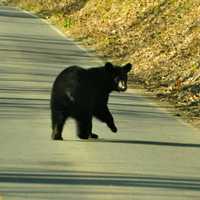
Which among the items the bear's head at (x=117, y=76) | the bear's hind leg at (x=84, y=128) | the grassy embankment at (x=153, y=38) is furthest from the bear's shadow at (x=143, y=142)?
the grassy embankment at (x=153, y=38)

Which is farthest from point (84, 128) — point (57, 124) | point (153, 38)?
point (153, 38)

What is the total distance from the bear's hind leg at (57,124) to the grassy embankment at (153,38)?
11.3ft

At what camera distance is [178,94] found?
16.9 meters

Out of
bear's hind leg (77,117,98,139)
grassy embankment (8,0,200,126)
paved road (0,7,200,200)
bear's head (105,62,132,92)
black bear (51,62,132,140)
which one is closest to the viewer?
paved road (0,7,200,200)

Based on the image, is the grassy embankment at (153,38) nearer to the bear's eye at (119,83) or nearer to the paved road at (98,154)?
the paved road at (98,154)

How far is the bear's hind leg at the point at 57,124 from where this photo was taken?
1159 cm

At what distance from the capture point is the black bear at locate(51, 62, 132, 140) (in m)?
11.5

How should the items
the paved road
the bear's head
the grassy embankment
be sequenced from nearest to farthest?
1. the paved road
2. the bear's head
3. the grassy embankment

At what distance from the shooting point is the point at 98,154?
1106 cm

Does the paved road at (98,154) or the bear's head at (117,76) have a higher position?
the bear's head at (117,76)

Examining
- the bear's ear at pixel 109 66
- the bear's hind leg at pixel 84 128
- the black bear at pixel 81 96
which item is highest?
the bear's ear at pixel 109 66

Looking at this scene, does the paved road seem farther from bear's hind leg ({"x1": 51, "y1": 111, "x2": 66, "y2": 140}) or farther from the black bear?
the black bear

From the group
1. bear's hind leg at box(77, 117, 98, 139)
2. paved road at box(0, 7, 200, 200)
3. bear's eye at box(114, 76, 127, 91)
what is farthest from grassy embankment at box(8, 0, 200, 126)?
bear's hind leg at box(77, 117, 98, 139)

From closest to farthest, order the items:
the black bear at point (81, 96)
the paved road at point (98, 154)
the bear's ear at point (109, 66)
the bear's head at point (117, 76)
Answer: the paved road at point (98, 154) < the black bear at point (81, 96) < the bear's ear at point (109, 66) < the bear's head at point (117, 76)
